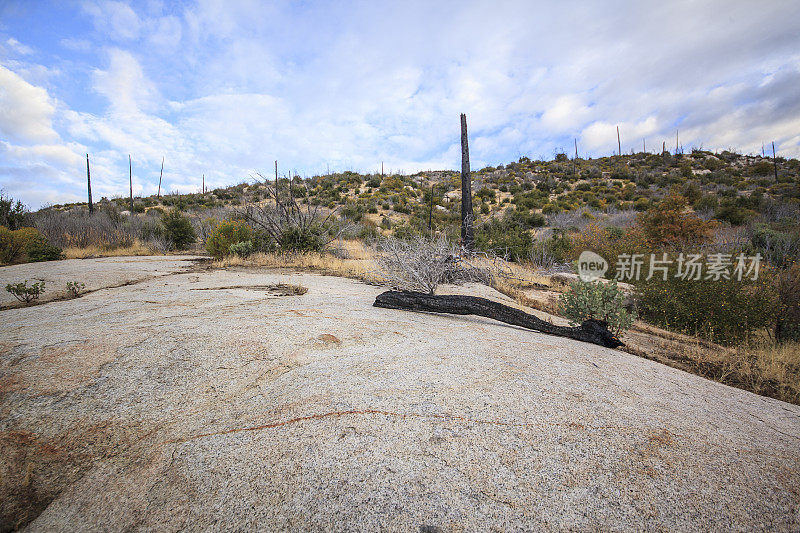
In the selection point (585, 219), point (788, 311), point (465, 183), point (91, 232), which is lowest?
point (788, 311)

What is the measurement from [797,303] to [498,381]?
701 cm

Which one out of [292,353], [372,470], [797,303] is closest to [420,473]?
[372,470]

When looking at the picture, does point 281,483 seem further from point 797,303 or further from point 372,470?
point 797,303

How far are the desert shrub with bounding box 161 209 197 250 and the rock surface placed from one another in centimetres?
1254

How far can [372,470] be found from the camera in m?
1.33

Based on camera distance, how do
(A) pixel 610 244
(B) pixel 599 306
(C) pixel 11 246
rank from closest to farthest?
(B) pixel 599 306 < (C) pixel 11 246 < (A) pixel 610 244

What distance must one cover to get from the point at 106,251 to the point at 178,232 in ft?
8.39

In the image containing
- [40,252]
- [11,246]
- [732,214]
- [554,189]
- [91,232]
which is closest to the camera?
[40,252]

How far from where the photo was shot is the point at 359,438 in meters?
1.51

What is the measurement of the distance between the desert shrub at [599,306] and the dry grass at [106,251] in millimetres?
13777

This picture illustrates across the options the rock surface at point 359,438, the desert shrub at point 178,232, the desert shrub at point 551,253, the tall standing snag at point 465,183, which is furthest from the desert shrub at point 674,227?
the desert shrub at point 178,232

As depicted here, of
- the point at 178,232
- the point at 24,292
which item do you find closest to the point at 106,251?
the point at 178,232

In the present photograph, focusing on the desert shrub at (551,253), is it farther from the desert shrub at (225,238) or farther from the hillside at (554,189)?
the desert shrub at (225,238)

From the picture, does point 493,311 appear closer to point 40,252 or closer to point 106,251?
→ point 40,252
